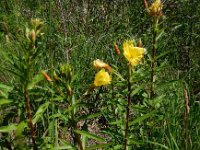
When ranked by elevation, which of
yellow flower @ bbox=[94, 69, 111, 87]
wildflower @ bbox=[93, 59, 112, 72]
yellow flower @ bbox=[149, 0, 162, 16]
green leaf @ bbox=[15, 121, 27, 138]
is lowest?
green leaf @ bbox=[15, 121, 27, 138]

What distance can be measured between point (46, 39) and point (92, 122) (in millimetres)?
1031

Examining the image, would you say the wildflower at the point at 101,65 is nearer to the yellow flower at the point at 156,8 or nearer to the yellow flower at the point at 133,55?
the yellow flower at the point at 133,55

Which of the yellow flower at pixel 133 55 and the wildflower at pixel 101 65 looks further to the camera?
the wildflower at pixel 101 65

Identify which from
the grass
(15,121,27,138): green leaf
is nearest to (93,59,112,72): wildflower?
the grass

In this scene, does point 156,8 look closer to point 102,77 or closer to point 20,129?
point 102,77

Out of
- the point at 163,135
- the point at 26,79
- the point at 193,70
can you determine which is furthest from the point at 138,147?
the point at 193,70

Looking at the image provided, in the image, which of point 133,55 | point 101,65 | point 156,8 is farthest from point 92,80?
point 133,55

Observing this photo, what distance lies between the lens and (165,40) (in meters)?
3.32

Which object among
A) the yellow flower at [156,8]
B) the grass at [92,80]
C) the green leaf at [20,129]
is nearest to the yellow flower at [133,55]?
the grass at [92,80]

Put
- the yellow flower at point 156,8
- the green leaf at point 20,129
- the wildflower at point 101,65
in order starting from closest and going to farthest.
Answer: the green leaf at point 20,129
the wildflower at point 101,65
the yellow flower at point 156,8

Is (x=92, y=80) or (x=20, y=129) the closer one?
(x=20, y=129)

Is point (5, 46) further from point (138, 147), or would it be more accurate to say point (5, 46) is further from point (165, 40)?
point (138, 147)

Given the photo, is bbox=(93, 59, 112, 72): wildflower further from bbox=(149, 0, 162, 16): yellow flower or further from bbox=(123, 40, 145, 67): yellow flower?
bbox=(149, 0, 162, 16): yellow flower

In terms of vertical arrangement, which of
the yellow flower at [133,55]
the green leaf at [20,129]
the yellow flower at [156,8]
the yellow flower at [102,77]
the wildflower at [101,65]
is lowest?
the green leaf at [20,129]
